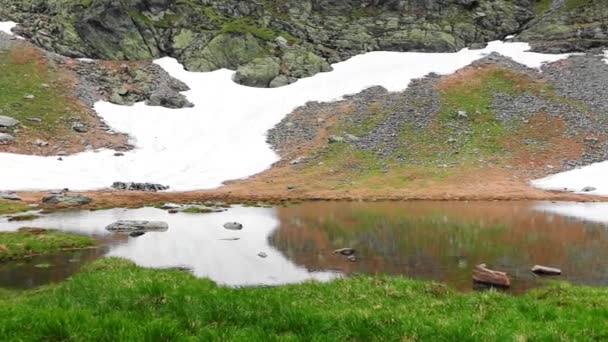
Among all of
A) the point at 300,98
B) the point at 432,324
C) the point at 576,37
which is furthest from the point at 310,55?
the point at 432,324

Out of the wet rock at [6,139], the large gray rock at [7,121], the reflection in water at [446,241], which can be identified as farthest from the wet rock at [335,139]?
the large gray rock at [7,121]

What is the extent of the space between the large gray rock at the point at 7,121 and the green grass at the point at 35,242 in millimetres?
44705

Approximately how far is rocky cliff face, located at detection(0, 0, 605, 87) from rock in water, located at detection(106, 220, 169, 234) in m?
67.9

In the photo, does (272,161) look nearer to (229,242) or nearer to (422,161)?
(422,161)

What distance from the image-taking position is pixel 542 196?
51.8m

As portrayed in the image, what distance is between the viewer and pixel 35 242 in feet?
88.5

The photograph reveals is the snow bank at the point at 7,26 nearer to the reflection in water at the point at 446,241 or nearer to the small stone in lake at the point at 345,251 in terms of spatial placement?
the reflection in water at the point at 446,241

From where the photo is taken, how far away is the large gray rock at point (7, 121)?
220 feet

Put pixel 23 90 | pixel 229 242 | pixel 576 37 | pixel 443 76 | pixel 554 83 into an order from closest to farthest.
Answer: pixel 229 242 → pixel 23 90 → pixel 554 83 → pixel 443 76 → pixel 576 37

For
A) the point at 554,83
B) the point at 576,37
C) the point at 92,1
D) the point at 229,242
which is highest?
the point at 92,1

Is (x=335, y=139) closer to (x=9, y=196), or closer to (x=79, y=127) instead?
(x=79, y=127)

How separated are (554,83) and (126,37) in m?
84.2

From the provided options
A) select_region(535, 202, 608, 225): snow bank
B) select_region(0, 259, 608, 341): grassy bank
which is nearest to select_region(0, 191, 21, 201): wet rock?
select_region(0, 259, 608, 341): grassy bank

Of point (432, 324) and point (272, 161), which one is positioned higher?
point (272, 161)
